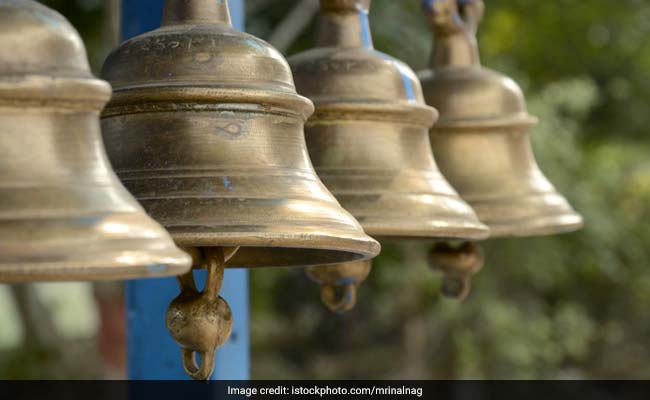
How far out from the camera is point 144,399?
233 cm

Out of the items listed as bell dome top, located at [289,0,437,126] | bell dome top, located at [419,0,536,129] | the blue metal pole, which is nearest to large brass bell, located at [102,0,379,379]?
bell dome top, located at [289,0,437,126]

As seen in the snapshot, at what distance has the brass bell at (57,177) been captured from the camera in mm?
1186

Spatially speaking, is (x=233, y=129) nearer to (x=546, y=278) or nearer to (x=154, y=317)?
(x=154, y=317)

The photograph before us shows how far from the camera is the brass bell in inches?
46.7

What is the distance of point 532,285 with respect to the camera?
8273 mm

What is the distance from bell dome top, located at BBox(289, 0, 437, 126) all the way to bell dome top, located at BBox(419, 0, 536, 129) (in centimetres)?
33

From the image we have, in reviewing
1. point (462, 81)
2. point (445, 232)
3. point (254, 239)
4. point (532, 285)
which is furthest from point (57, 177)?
point (532, 285)

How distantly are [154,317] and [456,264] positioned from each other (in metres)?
0.52

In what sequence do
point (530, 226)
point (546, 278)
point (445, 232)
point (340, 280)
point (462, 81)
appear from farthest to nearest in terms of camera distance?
1. point (546, 278)
2. point (462, 81)
3. point (530, 226)
4. point (340, 280)
5. point (445, 232)

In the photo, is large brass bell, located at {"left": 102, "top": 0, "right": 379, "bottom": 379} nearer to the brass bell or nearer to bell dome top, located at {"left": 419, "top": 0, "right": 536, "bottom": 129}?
the brass bell

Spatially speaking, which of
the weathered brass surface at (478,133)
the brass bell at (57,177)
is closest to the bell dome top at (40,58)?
the brass bell at (57,177)

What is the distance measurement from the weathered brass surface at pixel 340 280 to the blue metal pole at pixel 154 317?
0.74 feet

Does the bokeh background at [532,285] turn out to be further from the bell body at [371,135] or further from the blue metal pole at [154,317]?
the bell body at [371,135]

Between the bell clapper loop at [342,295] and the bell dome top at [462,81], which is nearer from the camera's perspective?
the bell clapper loop at [342,295]
